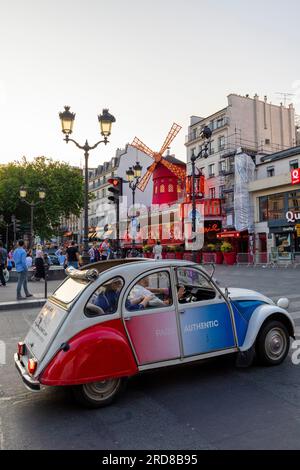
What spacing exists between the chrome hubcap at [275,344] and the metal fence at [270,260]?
19.9 m

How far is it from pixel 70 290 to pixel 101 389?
1.20 metres

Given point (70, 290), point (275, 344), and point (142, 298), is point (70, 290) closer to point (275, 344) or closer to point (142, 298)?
point (142, 298)

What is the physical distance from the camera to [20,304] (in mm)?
10500

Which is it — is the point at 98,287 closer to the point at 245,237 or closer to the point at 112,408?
the point at 112,408

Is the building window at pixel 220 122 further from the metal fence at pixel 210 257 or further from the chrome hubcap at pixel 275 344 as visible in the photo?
the chrome hubcap at pixel 275 344

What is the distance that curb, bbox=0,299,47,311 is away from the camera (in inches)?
405

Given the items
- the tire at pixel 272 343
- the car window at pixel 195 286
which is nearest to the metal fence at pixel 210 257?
the tire at pixel 272 343

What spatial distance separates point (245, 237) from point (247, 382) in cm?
2986

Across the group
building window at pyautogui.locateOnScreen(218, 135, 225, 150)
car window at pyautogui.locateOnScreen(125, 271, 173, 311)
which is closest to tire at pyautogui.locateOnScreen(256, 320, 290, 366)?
car window at pyautogui.locateOnScreen(125, 271, 173, 311)

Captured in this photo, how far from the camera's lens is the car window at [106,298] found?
4090 millimetres

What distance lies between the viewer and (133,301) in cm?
431

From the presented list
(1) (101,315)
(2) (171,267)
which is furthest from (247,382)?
(1) (101,315)

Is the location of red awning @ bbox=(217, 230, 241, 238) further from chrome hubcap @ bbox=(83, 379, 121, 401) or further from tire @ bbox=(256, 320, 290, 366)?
chrome hubcap @ bbox=(83, 379, 121, 401)

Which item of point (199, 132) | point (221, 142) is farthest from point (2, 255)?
point (199, 132)
